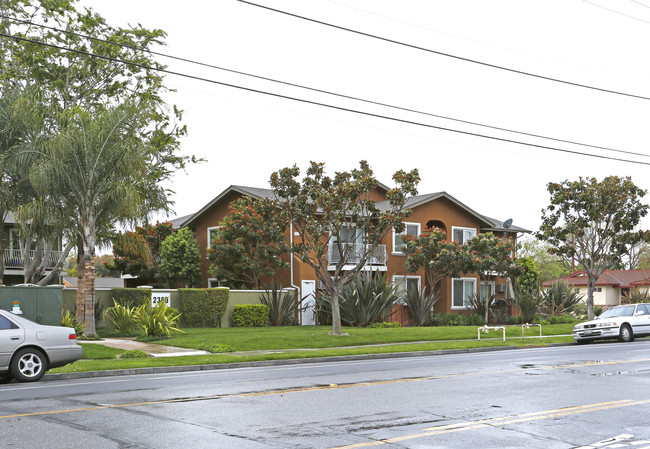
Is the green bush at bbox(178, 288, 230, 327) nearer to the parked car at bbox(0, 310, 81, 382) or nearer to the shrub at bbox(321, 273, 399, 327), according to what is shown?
the shrub at bbox(321, 273, 399, 327)

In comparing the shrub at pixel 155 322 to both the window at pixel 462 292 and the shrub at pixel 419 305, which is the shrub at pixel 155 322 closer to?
the shrub at pixel 419 305

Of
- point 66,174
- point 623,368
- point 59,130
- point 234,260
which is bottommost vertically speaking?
point 623,368

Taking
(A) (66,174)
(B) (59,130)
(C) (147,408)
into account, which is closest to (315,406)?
(C) (147,408)

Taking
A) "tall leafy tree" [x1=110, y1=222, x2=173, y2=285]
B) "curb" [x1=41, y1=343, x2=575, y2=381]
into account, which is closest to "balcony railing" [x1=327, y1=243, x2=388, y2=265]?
"tall leafy tree" [x1=110, y1=222, x2=173, y2=285]

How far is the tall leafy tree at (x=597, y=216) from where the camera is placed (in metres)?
33.6

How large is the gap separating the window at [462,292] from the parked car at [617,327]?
1387 cm

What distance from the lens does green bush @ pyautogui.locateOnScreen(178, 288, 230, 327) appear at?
1237 inches

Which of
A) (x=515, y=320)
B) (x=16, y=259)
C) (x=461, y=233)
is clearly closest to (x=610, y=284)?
(x=461, y=233)

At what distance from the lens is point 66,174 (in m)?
23.4

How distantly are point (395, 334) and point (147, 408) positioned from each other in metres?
17.2

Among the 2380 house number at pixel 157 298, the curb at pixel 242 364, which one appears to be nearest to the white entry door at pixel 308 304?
the 2380 house number at pixel 157 298

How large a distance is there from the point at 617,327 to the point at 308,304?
586 inches

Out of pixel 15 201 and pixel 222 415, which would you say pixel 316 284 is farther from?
pixel 222 415

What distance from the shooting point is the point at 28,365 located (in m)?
14.0
